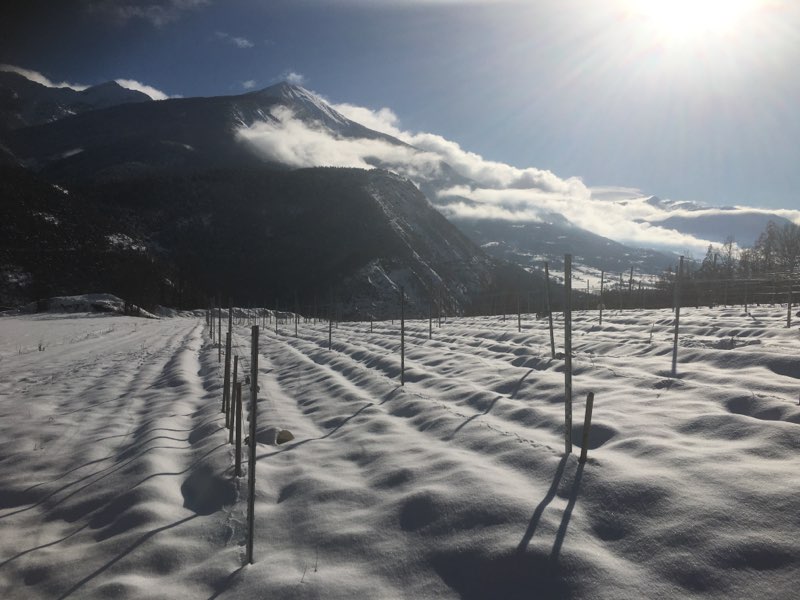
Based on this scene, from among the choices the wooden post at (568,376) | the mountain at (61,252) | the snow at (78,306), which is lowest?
the snow at (78,306)

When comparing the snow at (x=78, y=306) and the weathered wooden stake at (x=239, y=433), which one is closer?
the weathered wooden stake at (x=239, y=433)

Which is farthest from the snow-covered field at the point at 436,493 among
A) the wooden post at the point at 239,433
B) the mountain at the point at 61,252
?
the mountain at the point at 61,252

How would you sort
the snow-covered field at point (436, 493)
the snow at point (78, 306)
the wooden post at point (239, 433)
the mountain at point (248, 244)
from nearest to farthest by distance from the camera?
the snow-covered field at point (436, 493)
the wooden post at point (239, 433)
the snow at point (78, 306)
the mountain at point (248, 244)

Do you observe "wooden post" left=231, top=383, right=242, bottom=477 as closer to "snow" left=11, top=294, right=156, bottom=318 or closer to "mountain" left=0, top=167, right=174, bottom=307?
"snow" left=11, top=294, right=156, bottom=318

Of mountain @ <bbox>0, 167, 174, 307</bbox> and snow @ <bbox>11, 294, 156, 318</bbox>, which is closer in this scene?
snow @ <bbox>11, 294, 156, 318</bbox>

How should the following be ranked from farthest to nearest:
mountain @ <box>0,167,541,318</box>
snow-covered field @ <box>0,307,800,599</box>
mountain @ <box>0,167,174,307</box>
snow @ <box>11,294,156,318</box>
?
mountain @ <box>0,167,541,318</box> < mountain @ <box>0,167,174,307</box> < snow @ <box>11,294,156,318</box> < snow-covered field @ <box>0,307,800,599</box>

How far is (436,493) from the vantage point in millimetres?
4910

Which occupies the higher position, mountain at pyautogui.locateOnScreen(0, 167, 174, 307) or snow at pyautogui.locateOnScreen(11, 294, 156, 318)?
mountain at pyautogui.locateOnScreen(0, 167, 174, 307)

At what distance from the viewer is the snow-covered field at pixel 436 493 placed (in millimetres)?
3701

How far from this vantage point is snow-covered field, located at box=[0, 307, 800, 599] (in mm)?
3701

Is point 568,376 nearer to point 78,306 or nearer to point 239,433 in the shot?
point 239,433

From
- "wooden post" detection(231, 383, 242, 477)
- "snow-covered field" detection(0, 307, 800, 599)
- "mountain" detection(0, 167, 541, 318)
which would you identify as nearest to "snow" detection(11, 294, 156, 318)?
"mountain" detection(0, 167, 541, 318)

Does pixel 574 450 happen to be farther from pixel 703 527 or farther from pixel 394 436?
pixel 394 436

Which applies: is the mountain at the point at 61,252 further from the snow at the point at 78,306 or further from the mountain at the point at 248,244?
the snow at the point at 78,306
